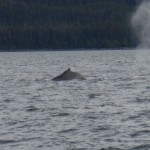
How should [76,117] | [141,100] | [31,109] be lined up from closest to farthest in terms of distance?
[76,117]
[31,109]
[141,100]

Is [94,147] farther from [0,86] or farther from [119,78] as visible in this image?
[119,78]

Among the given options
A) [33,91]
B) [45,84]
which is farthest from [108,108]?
Result: [45,84]

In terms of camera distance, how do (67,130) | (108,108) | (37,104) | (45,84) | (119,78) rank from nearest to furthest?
(67,130)
(108,108)
(37,104)
(45,84)
(119,78)

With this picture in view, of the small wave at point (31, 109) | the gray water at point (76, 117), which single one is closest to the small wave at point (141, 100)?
the gray water at point (76, 117)

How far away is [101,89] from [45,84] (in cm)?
828

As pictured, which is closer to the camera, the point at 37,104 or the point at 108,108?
the point at 108,108

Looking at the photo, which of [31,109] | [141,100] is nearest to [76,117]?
[31,109]

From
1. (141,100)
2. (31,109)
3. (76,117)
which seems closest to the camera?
(76,117)

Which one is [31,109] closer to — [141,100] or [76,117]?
[76,117]

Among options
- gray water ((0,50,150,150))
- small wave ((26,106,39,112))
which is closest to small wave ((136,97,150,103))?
gray water ((0,50,150,150))

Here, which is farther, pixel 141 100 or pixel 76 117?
pixel 141 100

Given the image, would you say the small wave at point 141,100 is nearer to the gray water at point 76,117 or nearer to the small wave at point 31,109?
the gray water at point 76,117

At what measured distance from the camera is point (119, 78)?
6825 cm

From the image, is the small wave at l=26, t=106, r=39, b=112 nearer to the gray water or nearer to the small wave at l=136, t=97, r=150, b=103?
the gray water
